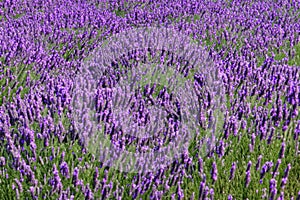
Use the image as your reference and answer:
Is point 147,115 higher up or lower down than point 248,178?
higher up

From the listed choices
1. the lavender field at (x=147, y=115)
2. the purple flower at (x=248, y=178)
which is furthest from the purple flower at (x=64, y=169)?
the purple flower at (x=248, y=178)

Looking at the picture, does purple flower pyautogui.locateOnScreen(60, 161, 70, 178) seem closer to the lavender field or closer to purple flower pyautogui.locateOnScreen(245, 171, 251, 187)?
the lavender field

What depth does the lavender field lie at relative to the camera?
97.2 inches

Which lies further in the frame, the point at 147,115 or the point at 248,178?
the point at 147,115

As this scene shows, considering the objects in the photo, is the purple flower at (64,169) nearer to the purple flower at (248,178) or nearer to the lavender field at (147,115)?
the lavender field at (147,115)

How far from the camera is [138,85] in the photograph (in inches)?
141

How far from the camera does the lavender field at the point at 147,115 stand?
8.10 feet

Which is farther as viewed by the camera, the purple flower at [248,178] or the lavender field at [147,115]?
the lavender field at [147,115]

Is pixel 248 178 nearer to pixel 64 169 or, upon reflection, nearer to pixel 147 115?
pixel 147 115

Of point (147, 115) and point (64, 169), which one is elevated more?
point (147, 115)

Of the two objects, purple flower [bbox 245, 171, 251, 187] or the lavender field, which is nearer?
purple flower [bbox 245, 171, 251, 187]

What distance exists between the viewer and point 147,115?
2.93 m

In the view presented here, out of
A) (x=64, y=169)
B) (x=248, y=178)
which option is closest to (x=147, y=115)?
(x=64, y=169)

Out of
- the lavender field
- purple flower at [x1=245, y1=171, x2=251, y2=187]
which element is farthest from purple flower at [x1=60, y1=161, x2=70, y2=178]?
purple flower at [x1=245, y1=171, x2=251, y2=187]
